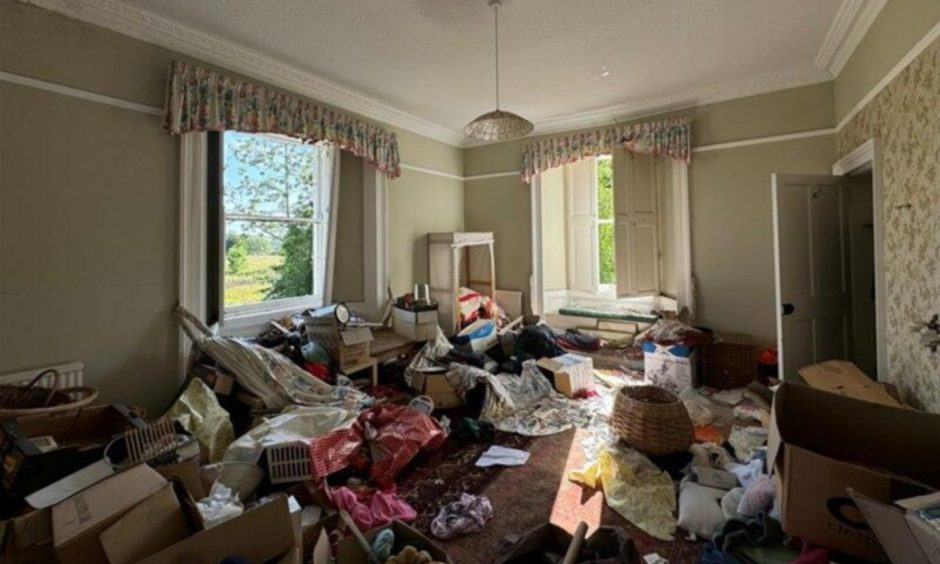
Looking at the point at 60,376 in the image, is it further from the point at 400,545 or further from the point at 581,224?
the point at 581,224

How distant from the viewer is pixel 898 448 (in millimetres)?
1622

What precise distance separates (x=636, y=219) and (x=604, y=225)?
828 mm

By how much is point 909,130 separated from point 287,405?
3621 mm

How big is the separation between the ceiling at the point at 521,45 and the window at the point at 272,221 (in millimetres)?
553

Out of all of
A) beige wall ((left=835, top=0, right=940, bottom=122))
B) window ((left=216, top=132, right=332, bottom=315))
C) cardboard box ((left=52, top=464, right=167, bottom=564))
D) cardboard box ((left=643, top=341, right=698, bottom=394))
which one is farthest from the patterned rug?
beige wall ((left=835, top=0, right=940, bottom=122))

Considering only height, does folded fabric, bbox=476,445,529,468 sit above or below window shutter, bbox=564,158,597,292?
below

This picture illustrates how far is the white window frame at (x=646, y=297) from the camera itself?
402 centimetres

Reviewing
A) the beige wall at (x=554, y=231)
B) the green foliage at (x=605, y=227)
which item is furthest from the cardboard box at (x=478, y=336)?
the green foliage at (x=605, y=227)

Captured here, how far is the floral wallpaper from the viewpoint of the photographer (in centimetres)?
186

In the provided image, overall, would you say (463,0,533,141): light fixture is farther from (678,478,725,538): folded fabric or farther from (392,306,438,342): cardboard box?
(678,478,725,538): folded fabric

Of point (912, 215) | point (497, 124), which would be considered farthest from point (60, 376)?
point (912, 215)

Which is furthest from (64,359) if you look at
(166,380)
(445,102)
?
(445,102)

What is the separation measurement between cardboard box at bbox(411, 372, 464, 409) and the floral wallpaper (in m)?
2.62

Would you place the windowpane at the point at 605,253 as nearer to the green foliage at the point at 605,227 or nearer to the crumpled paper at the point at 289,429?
the green foliage at the point at 605,227
